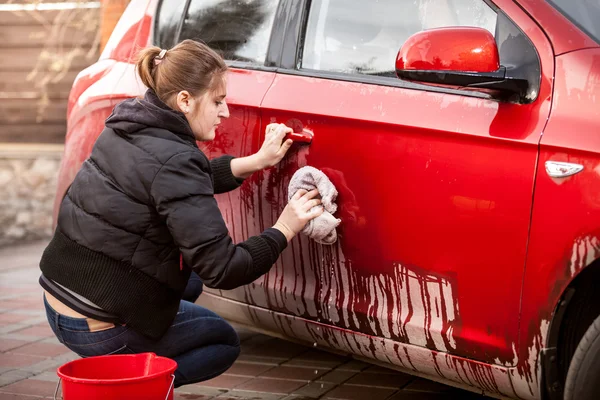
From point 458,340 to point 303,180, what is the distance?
0.70 m

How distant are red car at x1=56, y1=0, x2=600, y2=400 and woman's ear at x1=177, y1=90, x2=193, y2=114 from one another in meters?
0.39

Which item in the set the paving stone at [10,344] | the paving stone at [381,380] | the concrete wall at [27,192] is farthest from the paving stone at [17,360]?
the concrete wall at [27,192]

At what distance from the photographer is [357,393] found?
3.37m

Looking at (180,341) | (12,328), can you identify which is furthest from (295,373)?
(12,328)

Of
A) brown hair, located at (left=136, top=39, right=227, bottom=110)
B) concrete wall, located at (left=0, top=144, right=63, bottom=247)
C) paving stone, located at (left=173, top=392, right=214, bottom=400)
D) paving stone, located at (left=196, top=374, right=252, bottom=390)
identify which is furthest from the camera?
concrete wall, located at (left=0, top=144, right=63, bottom=247)

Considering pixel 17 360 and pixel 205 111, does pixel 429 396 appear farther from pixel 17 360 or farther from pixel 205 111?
pixel 17 360

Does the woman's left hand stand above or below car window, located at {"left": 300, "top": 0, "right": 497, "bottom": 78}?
below

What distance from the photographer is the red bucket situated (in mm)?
2229

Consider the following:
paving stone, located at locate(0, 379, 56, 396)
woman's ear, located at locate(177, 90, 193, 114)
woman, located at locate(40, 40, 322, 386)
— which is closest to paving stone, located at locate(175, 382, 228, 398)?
paving stone, located at locate(0, 379, 56, 396)

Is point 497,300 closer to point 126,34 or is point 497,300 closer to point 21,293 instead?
point 126,34

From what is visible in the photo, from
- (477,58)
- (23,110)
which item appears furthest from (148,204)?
(23,110)

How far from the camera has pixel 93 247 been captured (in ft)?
8.50

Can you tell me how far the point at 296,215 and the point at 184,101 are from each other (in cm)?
49

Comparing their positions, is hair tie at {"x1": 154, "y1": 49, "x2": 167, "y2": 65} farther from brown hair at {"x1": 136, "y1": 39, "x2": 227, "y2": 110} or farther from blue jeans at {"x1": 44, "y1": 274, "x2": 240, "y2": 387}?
blue jeans at {"x1": 44, "y1": 274, "x2": 240, "y2": 387}
